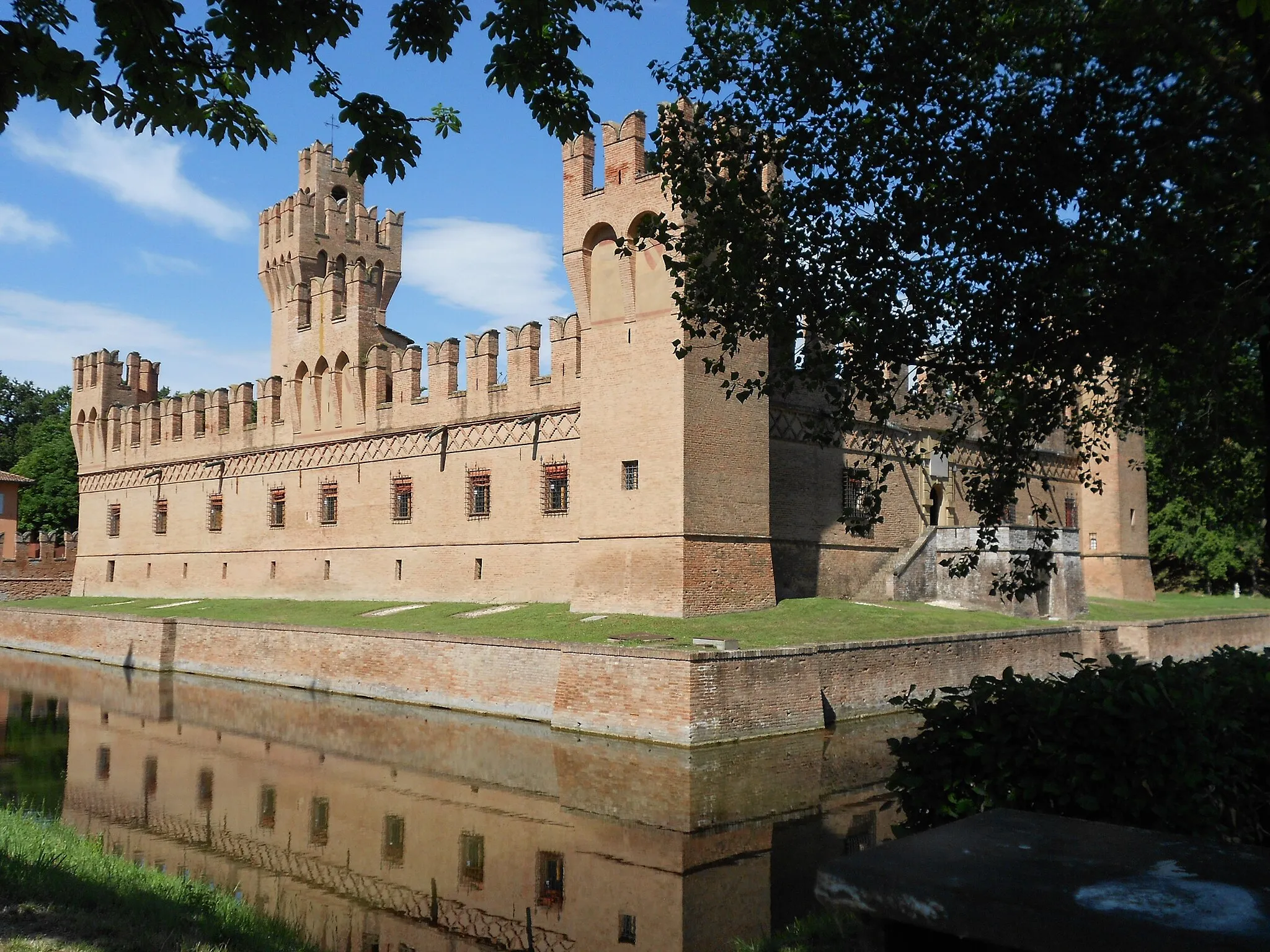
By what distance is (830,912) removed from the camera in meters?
6.67

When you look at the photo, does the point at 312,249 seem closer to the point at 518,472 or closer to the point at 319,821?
the point at 518,472

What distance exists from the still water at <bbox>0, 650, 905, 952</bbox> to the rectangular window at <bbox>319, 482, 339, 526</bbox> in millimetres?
11636

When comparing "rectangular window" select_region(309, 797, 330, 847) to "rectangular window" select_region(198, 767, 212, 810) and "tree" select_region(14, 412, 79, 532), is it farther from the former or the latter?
"tree" select_region(14, 412, 79, 532)

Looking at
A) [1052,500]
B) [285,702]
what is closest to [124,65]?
[285,702]

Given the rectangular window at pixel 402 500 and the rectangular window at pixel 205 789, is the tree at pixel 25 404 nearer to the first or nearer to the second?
the rectangular window at pixel 402 500

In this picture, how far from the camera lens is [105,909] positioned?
663 cm

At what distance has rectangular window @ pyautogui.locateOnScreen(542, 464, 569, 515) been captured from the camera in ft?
78.3

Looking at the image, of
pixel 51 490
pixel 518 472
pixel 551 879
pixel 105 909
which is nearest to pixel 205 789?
pixel 551 879

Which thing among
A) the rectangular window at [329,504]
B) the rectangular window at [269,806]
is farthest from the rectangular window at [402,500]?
the rectangular window at [269,806]

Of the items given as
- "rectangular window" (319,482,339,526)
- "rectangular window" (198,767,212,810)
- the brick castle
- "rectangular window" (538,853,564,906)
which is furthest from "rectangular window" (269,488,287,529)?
"rectangular window" (538,853,564,906)

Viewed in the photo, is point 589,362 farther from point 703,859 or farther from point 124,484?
point 124,484

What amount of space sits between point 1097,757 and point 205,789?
1144 centimetres

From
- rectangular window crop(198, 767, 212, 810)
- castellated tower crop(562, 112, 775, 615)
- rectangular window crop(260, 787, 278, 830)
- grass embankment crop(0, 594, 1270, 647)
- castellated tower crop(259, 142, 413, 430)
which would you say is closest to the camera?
rectangular window crop(260, 787, 278, 830)

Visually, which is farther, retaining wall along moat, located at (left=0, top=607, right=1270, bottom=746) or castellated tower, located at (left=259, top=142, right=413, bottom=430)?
castellated tower, located at (left=259, top=142, right=413, bottom=430)
